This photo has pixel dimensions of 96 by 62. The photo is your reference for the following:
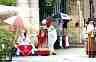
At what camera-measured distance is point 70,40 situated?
9.40 metres

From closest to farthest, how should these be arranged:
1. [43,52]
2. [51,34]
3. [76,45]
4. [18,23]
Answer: [18,23], [76,45], [43,52], [51,34]

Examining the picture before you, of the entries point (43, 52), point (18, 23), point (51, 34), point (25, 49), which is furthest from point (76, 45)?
point (18, 23)

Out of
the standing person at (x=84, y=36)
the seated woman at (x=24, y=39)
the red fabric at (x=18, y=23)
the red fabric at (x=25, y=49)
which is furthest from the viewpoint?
the standing person at (x=84, y=36)

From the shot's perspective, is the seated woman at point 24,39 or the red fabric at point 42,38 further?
the red fabric at point 42,38

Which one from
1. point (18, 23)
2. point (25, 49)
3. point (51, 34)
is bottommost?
point (25, 49)

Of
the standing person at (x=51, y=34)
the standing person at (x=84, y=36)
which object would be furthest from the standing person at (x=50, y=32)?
the standing person at (x=84, y=36)

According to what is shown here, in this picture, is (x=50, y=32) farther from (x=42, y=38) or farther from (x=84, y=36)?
(x=84, y=36)

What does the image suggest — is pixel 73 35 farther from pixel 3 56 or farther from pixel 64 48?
pixel 3 56

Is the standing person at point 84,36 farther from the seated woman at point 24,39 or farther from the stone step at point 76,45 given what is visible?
the seated woman at point 24,39

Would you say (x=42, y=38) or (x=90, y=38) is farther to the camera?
(x=90, y=38)

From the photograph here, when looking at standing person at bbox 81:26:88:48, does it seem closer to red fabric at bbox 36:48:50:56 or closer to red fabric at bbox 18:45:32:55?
red fabric at bbox 36:48:50:56

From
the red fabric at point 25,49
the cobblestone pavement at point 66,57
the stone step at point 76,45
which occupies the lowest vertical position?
the cobblestone pavement at point 66,57

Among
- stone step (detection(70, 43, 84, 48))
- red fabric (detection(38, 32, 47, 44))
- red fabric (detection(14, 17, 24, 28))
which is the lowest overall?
stone step (detection(70, 43, 84, 48))

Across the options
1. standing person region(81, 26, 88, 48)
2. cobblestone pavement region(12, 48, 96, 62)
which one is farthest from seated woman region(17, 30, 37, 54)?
standing person region(81, 26, 88, 48)
